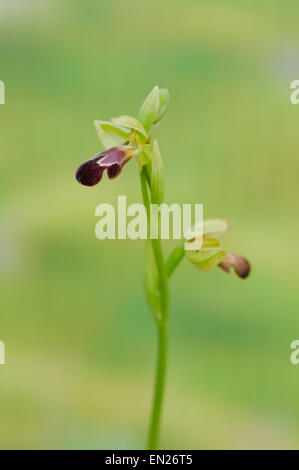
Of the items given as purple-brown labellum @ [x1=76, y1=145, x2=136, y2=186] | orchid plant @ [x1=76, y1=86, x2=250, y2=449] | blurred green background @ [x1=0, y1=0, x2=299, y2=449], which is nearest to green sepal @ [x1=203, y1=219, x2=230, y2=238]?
orchid plant @ [x1=76, y1=86, x2=250, y2=449]

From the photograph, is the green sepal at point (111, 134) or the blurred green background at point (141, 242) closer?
the green sepal at point (111, 134)

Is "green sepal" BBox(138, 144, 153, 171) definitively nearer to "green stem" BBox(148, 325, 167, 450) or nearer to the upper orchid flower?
the upper orchid flower

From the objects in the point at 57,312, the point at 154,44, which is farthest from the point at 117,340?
the point at 154,44

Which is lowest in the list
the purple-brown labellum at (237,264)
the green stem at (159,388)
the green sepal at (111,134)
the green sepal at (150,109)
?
the green stem at (159,388)

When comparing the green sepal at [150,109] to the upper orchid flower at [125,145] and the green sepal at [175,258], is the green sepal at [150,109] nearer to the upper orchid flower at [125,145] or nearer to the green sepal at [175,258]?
the upper orchid flower at [125,145]

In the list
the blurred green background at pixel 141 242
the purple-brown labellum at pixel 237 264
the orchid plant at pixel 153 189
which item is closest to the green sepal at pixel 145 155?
the orchid plant at pixel 153 189

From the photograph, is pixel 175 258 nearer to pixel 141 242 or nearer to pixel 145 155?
pixel 145 155

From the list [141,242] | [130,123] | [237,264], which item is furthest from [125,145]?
[141,242]
